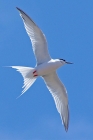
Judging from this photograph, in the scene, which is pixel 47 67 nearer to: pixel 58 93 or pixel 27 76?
pixel 27 76

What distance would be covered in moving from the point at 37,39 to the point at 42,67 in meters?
0.97

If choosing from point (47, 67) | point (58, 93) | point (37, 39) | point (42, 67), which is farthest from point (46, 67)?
point (58, 93)

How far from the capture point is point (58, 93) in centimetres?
2398

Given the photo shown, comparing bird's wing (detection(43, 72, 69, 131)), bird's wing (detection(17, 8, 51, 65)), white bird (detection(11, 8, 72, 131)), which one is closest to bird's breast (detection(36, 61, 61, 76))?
white bird (detection(11, 8, 72, 131))

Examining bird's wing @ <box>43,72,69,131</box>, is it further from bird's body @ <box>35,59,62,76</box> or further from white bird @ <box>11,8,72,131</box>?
bird's body @ <box>35,59,62,76</box>

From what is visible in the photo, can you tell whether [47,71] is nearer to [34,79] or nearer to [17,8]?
[34,79]

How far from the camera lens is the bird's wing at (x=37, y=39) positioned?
73.3ft

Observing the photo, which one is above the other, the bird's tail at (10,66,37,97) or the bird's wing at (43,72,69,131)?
the bird's tail at (10,66,37,97)

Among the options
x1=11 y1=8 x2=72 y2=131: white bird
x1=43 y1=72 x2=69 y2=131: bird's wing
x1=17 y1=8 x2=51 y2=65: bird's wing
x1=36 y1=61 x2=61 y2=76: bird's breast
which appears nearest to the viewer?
x1=17 y1=8 x2=51 y2=65: bird's wing

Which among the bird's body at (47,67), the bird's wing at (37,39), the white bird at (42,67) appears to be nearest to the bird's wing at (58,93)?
the white bird at (42,67)

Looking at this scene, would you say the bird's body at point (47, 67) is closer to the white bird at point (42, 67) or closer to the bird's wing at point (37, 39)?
the white bird at point (42, 67)

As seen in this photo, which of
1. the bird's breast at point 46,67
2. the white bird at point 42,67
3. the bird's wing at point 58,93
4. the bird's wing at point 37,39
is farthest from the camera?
the bird's wing at point 58,93

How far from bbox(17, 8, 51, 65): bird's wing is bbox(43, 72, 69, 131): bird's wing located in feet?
2.64

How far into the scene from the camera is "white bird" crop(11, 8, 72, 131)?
74.1 ft
